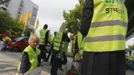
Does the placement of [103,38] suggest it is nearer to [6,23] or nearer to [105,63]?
[105,63]

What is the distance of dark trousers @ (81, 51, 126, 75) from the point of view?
360 centimetres

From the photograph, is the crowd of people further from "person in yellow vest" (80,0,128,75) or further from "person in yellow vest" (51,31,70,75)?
"person in yellow vest" (51,31,70,75)

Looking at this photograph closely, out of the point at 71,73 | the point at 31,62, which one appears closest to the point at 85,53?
the point at 31,62

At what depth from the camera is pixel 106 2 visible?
3.79 meters

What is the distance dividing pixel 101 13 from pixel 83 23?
0.22 m

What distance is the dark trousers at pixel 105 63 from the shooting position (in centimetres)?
360

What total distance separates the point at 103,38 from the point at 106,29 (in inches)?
4.0

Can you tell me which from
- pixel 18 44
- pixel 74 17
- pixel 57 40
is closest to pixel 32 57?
pixel 57 40

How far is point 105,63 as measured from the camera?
11.8 feet

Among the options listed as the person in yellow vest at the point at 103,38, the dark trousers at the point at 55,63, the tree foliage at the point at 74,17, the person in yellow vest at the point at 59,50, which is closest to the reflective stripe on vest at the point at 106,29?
the person in yellow vest at the point at 103,38

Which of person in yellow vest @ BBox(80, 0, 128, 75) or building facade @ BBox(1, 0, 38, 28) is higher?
building facade @ BBox(1, 0, 38, 28)

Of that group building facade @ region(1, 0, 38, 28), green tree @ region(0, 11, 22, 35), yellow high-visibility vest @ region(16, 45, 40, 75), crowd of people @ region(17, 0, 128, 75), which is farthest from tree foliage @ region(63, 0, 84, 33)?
building facade @ region(1, 0, 38, 28)

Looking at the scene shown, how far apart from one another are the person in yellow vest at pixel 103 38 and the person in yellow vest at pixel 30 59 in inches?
90.3

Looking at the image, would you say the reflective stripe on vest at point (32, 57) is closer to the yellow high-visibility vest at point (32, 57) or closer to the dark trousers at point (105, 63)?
the yellow high-visibility vest at point (32, 57)
